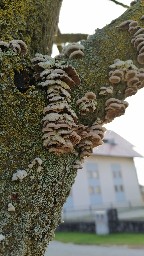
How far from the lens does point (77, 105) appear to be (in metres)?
1.20

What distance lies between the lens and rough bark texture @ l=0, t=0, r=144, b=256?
1025 mm

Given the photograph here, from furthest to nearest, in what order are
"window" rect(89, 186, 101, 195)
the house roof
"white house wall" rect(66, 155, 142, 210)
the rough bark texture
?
the house roof
"window" rect(89, 186, 101, 195)
"white house wall" rect(66, 155, 142, 210)
the rough bark texture

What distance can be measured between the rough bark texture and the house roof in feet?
67.4

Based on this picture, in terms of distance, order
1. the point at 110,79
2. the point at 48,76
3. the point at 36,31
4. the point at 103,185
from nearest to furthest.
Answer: the point at 48,76 < the point at 110,79 < the point at 36,31 < the point at 103,185

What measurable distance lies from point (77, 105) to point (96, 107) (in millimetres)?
90

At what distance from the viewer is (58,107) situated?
110 centimetres

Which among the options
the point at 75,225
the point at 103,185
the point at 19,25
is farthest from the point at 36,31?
the point at 103,185

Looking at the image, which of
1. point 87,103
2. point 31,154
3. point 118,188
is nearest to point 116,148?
point 118,188

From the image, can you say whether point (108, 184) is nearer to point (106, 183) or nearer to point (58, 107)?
point (106, 183)

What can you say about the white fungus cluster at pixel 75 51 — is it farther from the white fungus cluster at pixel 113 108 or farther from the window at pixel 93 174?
the window at pixel 93 174

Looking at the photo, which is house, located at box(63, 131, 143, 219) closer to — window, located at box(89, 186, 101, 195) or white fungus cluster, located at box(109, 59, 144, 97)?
window, located at box(89, 186, 101, 195)

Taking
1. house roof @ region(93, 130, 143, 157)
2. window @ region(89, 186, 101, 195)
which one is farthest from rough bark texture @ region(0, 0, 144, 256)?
house roof @ region(93, 130, 143, 157)

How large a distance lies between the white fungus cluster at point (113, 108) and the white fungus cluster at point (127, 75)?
7 cm

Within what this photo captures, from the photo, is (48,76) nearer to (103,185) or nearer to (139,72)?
(139,72)
